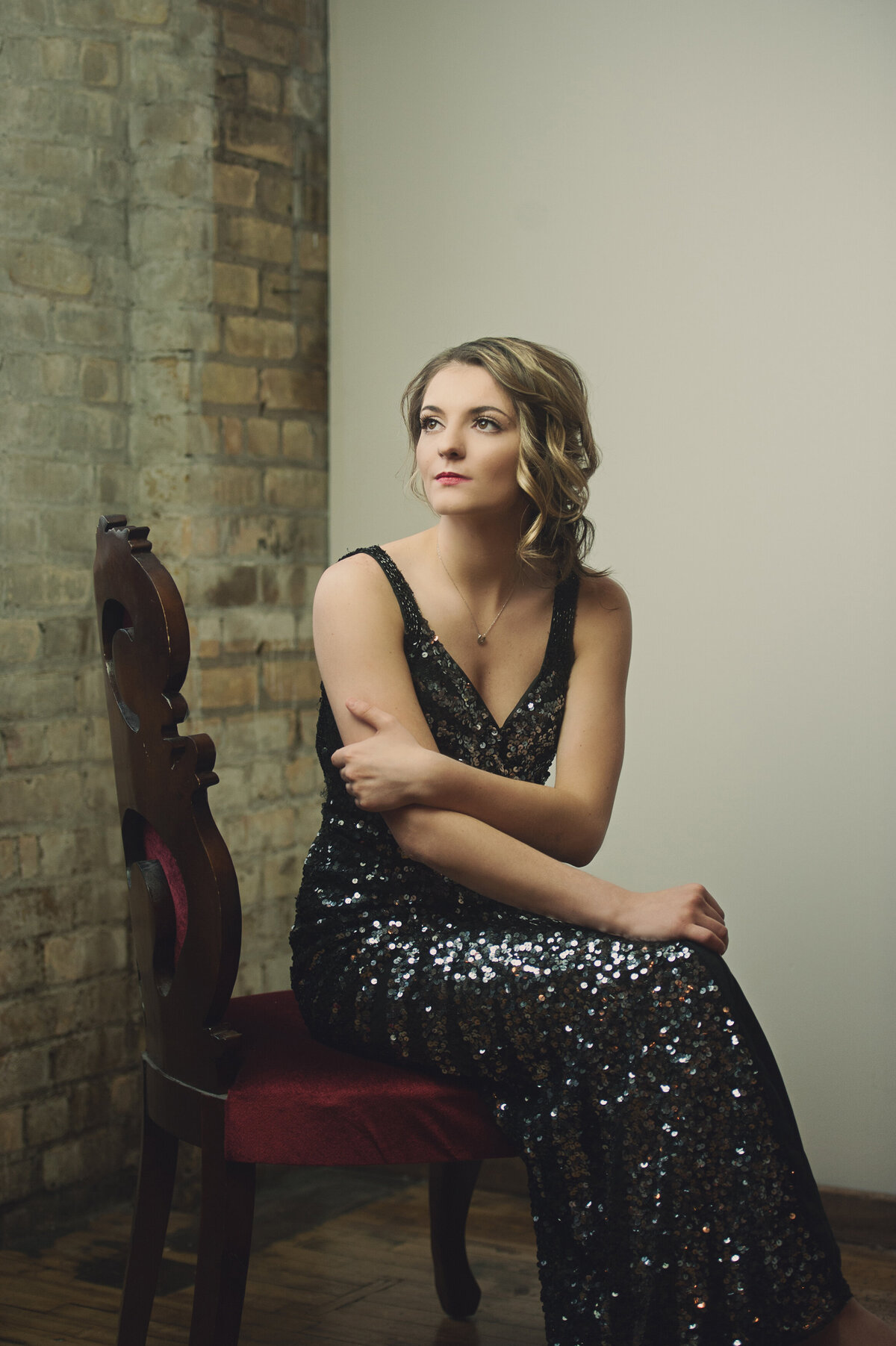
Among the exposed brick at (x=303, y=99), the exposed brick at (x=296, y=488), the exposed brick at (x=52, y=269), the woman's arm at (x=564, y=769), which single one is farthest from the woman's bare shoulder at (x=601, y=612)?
the exposed brick at (x=303, y=99)

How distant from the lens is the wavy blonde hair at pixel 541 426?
1903 millimetres

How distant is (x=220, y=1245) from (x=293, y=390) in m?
1.84

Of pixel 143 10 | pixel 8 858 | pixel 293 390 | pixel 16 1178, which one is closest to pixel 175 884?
pixel 8 858

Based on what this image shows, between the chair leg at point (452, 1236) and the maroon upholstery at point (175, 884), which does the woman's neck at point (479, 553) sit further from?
the chair leg at point (452, 1236)

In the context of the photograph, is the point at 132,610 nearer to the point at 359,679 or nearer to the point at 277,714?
the point at 359,679

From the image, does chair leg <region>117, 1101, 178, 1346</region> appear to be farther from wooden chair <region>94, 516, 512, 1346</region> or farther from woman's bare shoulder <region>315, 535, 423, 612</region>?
woman's bare shoulder <region>315, 535, 423, 612</region>

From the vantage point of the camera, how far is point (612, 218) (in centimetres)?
270

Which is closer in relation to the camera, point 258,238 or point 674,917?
point 674,917

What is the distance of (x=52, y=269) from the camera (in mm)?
2561

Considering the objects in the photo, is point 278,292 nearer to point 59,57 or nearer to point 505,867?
point 59,57

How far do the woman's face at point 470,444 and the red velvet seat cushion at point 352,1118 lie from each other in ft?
2.62

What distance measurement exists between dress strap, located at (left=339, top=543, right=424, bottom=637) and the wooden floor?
3.86 ft

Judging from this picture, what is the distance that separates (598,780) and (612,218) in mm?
1335

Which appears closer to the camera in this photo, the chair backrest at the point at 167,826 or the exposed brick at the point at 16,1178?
the chair backrest at the point at 167,826
